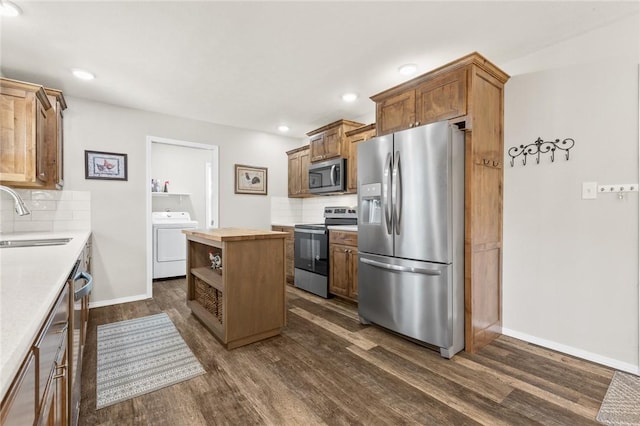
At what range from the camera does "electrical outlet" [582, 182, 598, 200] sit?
2.23m

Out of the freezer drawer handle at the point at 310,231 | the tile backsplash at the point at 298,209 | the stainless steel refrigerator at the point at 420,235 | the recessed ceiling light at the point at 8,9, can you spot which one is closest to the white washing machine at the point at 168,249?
the tile backsplash at the point at 298,209

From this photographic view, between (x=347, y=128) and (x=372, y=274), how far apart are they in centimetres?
213

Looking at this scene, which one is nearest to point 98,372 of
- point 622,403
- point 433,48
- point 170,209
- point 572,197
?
point 622,403

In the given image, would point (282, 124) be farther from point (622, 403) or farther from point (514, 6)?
point (622, 403)

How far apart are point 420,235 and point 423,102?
3.78ft

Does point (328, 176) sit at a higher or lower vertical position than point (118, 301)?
higher

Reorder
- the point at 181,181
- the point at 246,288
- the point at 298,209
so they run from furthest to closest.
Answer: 1. the point at 181,181
2. the point at 298,209
3. the point at 246,288

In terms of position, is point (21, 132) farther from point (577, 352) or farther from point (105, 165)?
point (577, 352)

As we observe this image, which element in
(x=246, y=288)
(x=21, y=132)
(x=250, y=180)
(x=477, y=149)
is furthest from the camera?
(x=250, y=180)

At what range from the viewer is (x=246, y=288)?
2508 mm

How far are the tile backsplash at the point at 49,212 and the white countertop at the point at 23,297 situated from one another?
2233 mm

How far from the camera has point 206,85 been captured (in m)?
3.16

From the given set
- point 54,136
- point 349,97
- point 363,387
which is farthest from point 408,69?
point 54,136

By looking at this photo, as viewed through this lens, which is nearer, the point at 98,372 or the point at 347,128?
the point at 98,372
